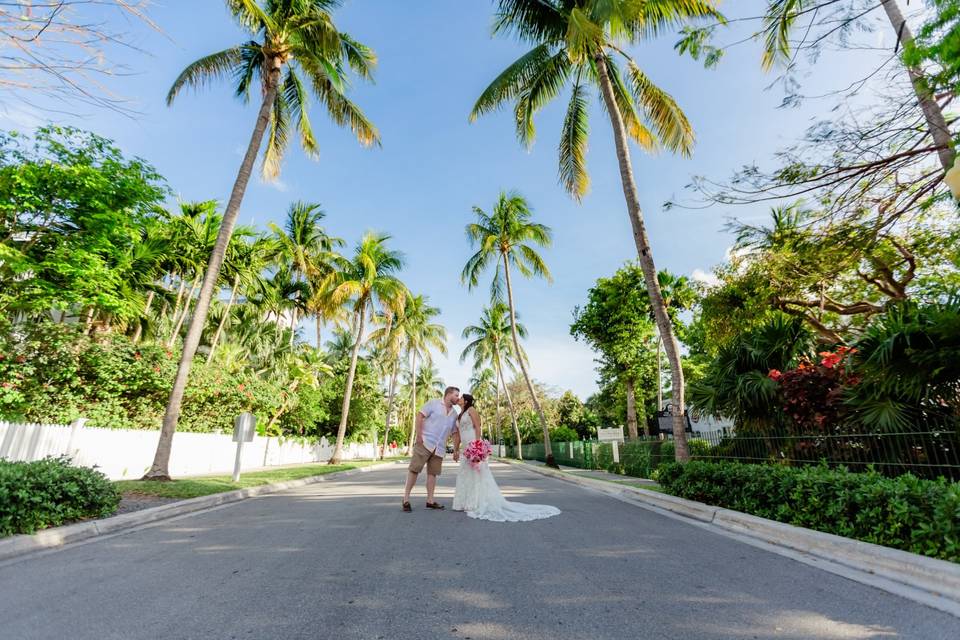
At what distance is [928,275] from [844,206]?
6.29 meters

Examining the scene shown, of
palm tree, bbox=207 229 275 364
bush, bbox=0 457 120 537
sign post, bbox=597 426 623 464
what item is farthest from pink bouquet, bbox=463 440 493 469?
palm tree, bbox=207 229 275 364

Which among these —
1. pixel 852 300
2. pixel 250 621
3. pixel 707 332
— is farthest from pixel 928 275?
pixel 250 621

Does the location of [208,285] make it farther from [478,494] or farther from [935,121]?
[935,121]

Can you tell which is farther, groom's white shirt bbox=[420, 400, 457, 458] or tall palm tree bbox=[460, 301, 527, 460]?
tall palm tree bbox=[460, 301, 527, 460]

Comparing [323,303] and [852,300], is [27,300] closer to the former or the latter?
[323,303]

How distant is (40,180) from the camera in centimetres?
902

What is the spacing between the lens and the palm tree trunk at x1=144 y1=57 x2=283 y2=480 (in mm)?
10297

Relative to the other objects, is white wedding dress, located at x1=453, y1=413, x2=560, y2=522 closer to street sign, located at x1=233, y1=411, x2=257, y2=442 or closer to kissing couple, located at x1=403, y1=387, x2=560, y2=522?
kissing couple, located at x1=403, y1=387, x2=560, y2=522

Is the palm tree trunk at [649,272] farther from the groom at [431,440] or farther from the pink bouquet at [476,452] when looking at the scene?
the groom at [431,440]

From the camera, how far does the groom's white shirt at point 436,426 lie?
7641 millimetres

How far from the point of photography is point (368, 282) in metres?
24.9

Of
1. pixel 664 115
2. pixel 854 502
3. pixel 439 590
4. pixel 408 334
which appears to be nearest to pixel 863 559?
pixel 854 502

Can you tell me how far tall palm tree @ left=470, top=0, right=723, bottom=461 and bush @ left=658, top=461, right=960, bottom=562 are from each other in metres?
2.81

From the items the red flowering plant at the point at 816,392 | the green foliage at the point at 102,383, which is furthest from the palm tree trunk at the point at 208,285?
the red flowering plant at the point at 816,392
